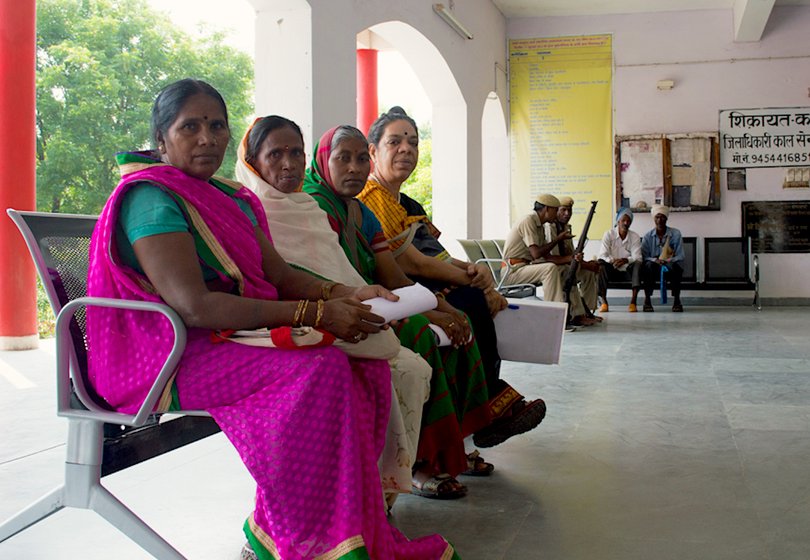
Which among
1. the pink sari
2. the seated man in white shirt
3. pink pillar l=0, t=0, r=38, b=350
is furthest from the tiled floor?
the seated man in white shirt

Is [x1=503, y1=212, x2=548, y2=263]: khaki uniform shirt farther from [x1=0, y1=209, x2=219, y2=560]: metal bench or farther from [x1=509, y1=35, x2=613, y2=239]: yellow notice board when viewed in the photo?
[x1=0, y1=209, x2=219, y2=560]: metal bench

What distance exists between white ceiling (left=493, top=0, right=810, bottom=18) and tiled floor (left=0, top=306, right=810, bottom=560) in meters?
6.55

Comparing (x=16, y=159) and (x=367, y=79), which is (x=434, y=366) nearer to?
(x=16, y=159)

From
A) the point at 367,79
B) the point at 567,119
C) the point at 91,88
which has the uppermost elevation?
the point at 91,88

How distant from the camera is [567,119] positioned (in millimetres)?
A: 10664

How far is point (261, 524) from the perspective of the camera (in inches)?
69.9

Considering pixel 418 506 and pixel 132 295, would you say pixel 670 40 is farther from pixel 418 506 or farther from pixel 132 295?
pixel 132 295

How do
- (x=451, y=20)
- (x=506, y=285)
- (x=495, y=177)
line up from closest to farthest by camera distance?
1. (x=506, y=285)
2. (x=451, y=20)
3. (x=495, y=177)

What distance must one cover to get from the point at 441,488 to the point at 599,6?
8.94 m

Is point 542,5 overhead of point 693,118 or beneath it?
overhead

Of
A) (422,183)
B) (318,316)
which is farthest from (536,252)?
(422,183)

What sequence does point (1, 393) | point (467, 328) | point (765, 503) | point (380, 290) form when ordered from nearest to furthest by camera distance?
point (380, 290) < point (765, 503) < point (467, 328) < point (1, 393)

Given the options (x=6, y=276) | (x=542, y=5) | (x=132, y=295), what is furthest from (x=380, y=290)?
(x=542, y=5)

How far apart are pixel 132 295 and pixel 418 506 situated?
113 centimetres
